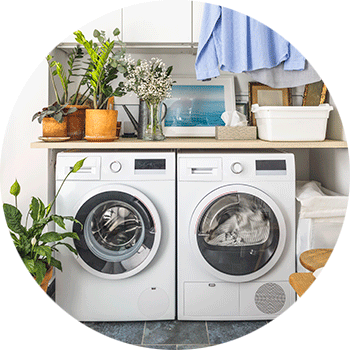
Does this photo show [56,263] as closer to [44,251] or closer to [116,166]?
[44,251]

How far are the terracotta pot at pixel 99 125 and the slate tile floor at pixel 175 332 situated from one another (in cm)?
106

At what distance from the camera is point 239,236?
2.00 m

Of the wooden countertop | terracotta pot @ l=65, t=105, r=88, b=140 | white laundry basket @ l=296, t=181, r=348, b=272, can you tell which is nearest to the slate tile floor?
white laundry basket @ l=296, t=181, r=348, b=272

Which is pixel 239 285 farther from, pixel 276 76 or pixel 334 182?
pixel 276 76

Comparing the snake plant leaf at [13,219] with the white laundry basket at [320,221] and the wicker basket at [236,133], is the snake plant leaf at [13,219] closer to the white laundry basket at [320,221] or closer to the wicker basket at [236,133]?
the wicker basket at [236,133]

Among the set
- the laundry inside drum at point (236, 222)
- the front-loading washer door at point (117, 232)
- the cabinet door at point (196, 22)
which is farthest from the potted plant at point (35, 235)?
the cabinet door at point (196, 22)

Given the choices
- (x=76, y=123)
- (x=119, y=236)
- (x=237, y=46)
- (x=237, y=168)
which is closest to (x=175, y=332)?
(x=119, y=236)

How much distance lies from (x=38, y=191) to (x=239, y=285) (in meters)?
1.36

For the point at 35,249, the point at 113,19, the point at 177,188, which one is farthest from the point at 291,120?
the point at 35,249

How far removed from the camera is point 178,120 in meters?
2.62

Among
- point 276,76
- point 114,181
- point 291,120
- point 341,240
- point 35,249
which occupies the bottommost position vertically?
point 35,249

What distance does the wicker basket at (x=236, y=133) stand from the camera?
2258 millimetres

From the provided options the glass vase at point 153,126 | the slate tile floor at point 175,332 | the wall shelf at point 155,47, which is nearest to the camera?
the slate tile floor at point 175,332

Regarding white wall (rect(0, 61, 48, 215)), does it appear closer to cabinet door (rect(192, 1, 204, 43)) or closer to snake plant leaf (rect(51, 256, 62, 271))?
snake plant leaf (rect(51, 256, 62, 271))
